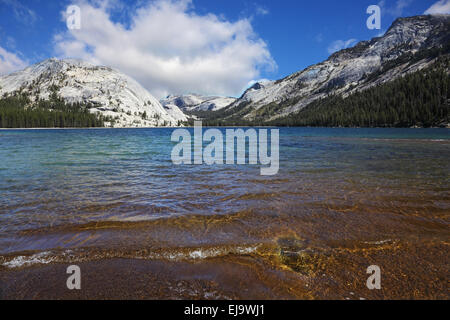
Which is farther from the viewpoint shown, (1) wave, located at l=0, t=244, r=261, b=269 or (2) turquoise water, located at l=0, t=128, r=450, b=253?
(2) turquoise water, located at l=0, t=128, r=450, b=253

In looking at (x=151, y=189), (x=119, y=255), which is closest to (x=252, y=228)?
(x=119, y=255)

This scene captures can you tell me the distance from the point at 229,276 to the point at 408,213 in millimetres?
7724

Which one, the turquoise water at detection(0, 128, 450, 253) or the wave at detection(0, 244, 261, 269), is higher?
the turquoise water at detection(0, 128, 450, 253)

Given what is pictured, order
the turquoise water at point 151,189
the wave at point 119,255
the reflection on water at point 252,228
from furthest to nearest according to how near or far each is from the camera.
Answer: the turquoise water at point 151,189
the wave at point 119,255
the reflection on water at point 252,228

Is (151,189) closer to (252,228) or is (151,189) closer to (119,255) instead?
(119,255)

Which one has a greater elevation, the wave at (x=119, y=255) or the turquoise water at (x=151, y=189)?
the turquoise water at (x=151, y=189)

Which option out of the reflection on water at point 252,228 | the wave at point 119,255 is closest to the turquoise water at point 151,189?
the reflection on water at point 252,228

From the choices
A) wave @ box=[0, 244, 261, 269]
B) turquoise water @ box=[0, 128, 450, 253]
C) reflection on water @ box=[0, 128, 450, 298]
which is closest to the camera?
reflection on water @ box=[0, 128, 450, 298]

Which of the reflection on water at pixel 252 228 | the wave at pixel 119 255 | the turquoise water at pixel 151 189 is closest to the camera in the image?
the reflection on water at pixel 252 228

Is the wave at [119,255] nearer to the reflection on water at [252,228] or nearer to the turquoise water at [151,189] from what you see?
the reflection on water at [252,228]

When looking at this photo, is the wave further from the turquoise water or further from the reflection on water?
the turquoise water

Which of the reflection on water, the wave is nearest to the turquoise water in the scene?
the reflection on water

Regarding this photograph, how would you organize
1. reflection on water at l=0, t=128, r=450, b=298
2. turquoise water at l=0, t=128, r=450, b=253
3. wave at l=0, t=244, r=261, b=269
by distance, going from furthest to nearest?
1. turquoise water at l=0, t=128, r=450, b=253
2. wave at l=0, t=244, r=261, b=269
3. reflection on water at l=0, t=128, r=450, b=298
